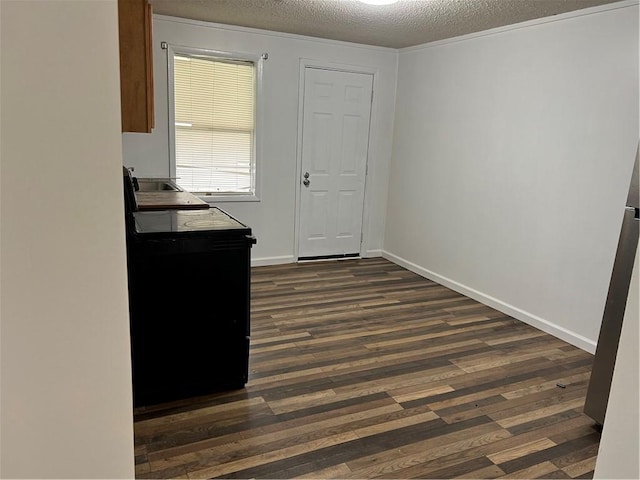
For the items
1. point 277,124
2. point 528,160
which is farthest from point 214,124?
point 528,160

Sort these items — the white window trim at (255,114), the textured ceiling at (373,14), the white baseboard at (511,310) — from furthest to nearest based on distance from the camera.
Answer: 1. the white window trim at (255,114)
2. the white baseboard at (511,310)
3. the textured ceiling at (373,14)

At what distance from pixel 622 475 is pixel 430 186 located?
4.50 metres

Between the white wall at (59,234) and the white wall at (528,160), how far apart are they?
11.4 feet

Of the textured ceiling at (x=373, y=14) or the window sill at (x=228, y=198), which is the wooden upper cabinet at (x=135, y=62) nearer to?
the textured ceiling at (x=373, y=14)

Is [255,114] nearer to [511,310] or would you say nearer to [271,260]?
[271,260]

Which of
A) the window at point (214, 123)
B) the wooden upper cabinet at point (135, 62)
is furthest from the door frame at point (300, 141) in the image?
the wooden upper cabinet at point (135, 62)

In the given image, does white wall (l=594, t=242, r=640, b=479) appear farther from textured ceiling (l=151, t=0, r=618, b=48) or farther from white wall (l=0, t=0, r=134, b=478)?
textured ceiling (l=151, t=0, r=618, b=48)

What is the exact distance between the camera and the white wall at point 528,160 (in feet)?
10.8

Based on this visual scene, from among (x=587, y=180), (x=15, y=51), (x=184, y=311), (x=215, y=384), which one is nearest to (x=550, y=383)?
(x=587, y=180)

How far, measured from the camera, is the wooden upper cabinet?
2299 mm

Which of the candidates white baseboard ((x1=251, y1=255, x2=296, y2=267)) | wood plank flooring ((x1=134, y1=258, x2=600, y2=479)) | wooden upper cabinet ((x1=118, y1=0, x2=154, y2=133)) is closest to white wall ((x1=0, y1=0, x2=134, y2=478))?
wood plank flooring ((x1=134, y1=258, x2=600, y2=479))

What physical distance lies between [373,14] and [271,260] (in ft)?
8.94

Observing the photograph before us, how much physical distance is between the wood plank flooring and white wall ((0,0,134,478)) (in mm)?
1626

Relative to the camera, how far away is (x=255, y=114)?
4945 millimetres
